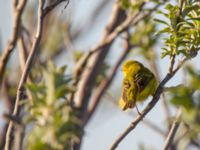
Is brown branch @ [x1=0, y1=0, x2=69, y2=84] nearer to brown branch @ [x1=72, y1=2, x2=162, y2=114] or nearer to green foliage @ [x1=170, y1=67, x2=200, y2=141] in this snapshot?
brown branch @ [x1=72, y1=2, x2=162, y2=114]

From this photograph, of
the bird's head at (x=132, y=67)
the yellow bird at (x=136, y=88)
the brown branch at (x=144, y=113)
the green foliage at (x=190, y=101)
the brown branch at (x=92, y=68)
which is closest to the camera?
the green foliage at (x=190, y=101)

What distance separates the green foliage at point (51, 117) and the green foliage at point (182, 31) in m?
0.49

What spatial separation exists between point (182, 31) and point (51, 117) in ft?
2.28

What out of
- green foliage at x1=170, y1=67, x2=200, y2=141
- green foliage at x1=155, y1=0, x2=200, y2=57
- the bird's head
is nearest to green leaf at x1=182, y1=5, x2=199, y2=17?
green foliage at x1=155, y1=0, x2=200, y2=57

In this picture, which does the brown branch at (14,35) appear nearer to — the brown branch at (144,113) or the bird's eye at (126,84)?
the bird's eye at (126,84)

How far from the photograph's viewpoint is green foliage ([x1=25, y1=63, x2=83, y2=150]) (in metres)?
2.29

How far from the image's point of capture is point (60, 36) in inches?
231

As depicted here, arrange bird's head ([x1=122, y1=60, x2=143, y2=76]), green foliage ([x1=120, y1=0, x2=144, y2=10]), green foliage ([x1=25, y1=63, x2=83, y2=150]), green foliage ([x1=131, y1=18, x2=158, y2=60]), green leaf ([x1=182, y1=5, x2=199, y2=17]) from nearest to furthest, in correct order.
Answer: green foliage ([x1=25, y1=63, x2=83, y2=150]) → green leaf ([x1=182, y1=5, x2=199, y2=17]) → bird's head ([x1=122, y1=60, x2=143, y2=76]) → green foliage ([x1=120, y1=0, x2=144, y2=10]) → green foliage ([x1=131, y1=18, x2=158, y2=60])

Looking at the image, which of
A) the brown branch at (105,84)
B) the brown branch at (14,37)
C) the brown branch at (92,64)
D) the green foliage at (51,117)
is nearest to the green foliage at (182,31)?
the green foliage at (51,117)

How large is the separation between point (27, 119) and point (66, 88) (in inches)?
8.6

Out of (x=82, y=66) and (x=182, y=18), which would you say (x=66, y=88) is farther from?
(x=82, y=66)

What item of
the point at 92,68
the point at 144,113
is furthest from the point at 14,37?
the point at 92,68

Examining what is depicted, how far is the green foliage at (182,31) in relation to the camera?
2574mm

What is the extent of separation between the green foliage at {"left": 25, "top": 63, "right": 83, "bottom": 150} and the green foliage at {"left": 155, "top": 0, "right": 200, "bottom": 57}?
492 mm
